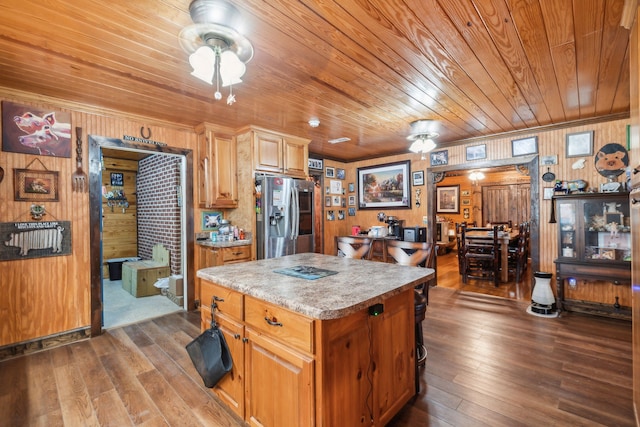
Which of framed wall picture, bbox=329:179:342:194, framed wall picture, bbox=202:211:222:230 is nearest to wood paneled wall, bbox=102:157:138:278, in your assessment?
framed wall picture, bbox=202:211:222:230

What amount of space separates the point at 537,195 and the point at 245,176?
3975 millimetres

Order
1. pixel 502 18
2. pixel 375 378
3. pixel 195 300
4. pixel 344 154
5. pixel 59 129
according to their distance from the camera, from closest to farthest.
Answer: pixel 375 378, pixel 502 18, pixel 59 129, pixel 195 300, pixel 344 154

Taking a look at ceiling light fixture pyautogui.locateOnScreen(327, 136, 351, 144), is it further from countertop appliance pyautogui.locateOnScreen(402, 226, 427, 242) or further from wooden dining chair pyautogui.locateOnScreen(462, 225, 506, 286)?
wooden dining chair pyautogui.locateOnScreen(462, 225, 506, 286)

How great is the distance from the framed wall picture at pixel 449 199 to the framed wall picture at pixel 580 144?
5.25 metres

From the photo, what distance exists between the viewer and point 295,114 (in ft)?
10.9

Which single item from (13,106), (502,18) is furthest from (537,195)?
(13,106)

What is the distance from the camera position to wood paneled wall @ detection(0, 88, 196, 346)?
8.61ft

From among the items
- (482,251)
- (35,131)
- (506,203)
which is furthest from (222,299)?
(506,203)

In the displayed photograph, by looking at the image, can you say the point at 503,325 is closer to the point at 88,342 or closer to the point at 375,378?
the point at 375,378

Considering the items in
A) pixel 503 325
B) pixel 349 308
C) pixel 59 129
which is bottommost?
pixel 503 325

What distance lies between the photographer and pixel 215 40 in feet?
5.72

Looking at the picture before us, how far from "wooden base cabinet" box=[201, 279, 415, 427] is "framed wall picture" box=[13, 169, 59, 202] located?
225 cm

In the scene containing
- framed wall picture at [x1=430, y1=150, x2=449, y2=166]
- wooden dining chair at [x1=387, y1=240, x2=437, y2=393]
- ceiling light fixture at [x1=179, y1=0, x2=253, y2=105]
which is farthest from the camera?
framed wall picture at [x1=430, y1=150, x2=449, y2=166]

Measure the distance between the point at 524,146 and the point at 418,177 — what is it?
1.56 metres
